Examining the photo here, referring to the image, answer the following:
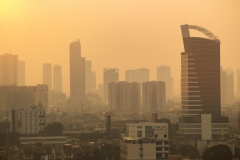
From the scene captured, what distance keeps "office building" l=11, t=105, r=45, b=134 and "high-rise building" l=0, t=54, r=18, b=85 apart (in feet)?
36.0

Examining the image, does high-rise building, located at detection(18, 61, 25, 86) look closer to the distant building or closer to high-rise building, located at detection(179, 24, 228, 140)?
the distant building

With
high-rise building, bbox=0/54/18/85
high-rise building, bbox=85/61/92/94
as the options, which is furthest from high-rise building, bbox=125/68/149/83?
high-rise building, bbox=0/54/18/85

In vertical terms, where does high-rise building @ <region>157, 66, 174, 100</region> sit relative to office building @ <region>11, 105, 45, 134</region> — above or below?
above

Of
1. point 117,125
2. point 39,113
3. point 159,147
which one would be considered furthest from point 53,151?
point 117,125

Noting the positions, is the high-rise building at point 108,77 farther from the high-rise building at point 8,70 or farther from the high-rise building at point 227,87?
the high-rise building at point 227,87

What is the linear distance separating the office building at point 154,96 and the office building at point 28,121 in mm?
14052

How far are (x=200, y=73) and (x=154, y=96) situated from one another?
550 inches

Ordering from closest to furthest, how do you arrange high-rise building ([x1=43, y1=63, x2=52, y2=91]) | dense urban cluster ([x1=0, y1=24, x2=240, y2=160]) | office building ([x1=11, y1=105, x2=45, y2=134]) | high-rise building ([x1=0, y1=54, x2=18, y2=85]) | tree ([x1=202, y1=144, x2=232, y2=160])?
tree ([x1=202, y1=144, x2=232, y2=160]) < dense urban cluster ([x1=0, y1=24, x2=240, y2=160]) < office building ([x1=11, y1=105, x2=45, y2=134]) < high-rise building ([x1=0, y1=54, x2=18, y2=85]) < high-rise building ([x1=43, y1=63, x2=52, y2=91])

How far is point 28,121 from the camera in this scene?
2045 cm

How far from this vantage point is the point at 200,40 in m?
20.5

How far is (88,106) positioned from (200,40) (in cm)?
1788

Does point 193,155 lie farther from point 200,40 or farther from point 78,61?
point 78,61

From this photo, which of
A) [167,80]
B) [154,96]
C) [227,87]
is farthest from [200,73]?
[167,80]

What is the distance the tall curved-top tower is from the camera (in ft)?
67.9
